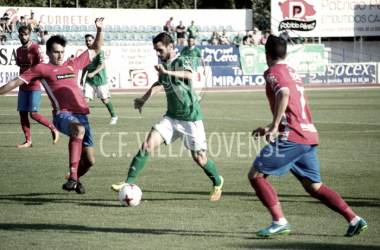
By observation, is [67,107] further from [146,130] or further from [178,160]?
[146,130]

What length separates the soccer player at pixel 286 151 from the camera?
5770mm

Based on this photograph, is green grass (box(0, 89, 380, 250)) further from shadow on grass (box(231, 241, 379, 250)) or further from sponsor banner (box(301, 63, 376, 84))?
sponsor banner (box(301, 63, 376, 84))

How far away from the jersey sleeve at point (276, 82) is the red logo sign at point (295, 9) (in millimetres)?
38243

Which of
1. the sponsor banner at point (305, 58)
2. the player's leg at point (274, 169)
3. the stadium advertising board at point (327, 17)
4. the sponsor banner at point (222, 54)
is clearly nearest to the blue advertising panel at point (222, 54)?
the sponsor banner at point (222, 54)

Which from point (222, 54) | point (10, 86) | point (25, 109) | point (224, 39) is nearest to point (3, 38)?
point (222, 54)

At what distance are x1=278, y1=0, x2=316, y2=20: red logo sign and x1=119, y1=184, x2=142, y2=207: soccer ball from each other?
3743cm

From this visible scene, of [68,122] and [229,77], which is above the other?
[68,122]

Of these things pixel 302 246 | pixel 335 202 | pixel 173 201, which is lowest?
pixel 173 201

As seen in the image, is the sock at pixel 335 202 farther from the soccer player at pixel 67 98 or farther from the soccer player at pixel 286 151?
the soccer player at pixel 67 98

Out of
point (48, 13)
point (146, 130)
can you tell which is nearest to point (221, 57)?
point (48, 13)

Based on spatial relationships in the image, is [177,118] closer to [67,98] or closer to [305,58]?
[67,98]

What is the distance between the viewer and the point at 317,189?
5961mm

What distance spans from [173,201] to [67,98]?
6.46 feet

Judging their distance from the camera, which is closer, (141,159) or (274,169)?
(274,169)
